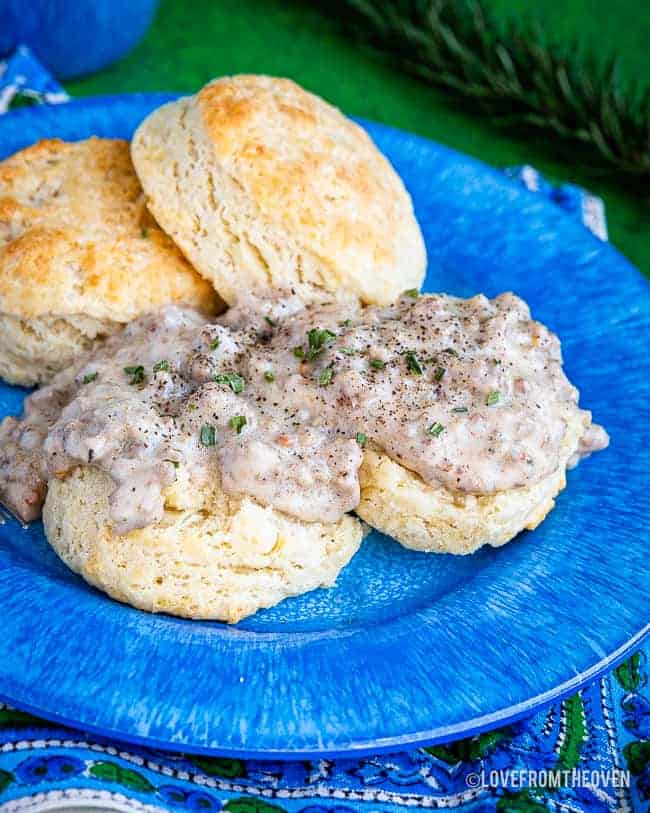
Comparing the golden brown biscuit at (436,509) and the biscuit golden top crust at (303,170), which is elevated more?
the biscuit golden top crust at (303,170)

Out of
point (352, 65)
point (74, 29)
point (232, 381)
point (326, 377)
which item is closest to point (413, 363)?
point (326, 377)

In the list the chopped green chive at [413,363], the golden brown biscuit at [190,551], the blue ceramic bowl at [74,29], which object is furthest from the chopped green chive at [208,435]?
the blue ceramic bowl at [74,29]

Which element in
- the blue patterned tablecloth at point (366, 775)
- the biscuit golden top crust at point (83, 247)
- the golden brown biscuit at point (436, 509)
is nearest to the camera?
the blue patterned tablecloth at point (366, 775)

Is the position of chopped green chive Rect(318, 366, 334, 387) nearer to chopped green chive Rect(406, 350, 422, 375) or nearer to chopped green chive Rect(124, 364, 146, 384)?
chopped green chive Rect(406, 350, 422, 375)

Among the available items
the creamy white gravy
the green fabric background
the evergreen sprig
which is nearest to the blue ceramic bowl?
the green fabric background

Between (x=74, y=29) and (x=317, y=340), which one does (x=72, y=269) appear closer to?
(x=317, y=340)

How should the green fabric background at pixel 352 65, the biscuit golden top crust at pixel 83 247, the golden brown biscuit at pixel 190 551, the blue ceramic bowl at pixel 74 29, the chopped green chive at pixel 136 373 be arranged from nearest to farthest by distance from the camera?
the golden brown biscuit at pixel 190 551, the chopped green chive at pixel 136 373, the biscuit golden top crust at pixel 83 247, the blue ceramic bowl at pixel 74 29, the green fabric background at pixel 352 65

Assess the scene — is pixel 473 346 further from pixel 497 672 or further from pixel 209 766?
pixel 209 766

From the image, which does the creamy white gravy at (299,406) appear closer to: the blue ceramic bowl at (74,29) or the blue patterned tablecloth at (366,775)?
the blue patterned tablecloth at (366,775)
